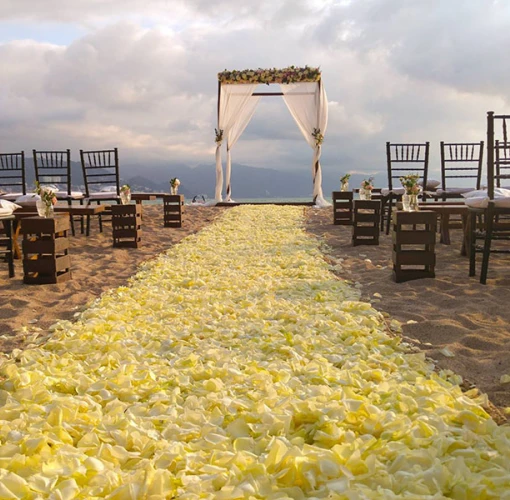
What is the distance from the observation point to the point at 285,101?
12.6 meters

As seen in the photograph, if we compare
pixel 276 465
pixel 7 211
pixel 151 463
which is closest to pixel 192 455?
pixel 151 463

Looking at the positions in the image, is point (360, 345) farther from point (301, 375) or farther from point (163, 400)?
point (163, 400)

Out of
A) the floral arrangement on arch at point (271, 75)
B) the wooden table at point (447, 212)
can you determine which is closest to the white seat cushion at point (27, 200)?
the wooden table at point (447, 212)

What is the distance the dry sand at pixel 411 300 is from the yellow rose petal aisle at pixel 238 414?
0.22 m

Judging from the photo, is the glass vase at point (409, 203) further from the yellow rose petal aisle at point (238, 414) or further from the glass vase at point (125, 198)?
the glass vase at point (125, 198)

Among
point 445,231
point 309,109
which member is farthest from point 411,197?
point 309,109

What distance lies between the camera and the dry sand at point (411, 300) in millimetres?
2557

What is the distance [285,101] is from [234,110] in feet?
4.05

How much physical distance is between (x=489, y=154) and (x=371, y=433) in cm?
301

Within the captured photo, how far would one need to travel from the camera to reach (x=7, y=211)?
4.63 meters

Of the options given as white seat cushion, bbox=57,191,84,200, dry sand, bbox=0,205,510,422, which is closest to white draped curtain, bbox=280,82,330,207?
white seat cushion, bbox=57,191,84,200

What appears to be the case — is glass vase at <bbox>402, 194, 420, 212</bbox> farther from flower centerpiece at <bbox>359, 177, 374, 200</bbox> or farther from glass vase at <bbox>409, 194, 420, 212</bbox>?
flower centerpiece at <bbox>359, 177, 374, 200</bbox>

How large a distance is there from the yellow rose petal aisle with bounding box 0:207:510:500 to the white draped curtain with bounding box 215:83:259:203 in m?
9.77

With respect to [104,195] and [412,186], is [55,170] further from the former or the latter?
[412,186]
